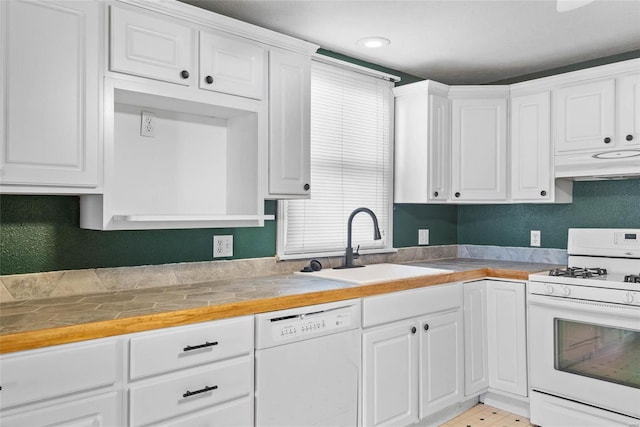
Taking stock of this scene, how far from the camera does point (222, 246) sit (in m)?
2.67

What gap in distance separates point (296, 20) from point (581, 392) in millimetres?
2614

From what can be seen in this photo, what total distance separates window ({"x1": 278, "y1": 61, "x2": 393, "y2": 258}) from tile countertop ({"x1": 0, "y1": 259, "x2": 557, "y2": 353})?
406mm

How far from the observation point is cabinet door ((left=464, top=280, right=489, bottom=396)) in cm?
305

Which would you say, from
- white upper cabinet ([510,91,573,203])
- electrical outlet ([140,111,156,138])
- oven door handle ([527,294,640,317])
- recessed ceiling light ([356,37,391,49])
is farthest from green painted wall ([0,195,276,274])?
white upper cabinet ([510,91,573,203])

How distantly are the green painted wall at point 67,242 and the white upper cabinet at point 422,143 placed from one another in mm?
1594

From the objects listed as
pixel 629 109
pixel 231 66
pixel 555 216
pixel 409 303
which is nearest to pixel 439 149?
pixel 555 216

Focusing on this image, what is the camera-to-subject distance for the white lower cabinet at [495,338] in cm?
303

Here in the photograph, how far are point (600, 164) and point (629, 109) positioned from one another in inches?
14.0

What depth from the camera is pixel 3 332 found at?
1472 millimetres

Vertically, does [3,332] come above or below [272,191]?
below

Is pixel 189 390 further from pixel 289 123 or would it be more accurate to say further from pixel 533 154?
pixel 533 154

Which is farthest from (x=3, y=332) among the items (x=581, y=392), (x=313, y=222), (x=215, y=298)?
(x=581, y=392)

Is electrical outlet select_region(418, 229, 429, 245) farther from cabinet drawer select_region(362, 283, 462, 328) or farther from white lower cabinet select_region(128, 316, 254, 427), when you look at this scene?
white lower cabinet select_region(128, 316, 254, 427)

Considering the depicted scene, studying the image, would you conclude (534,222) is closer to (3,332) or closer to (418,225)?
(418,225)
